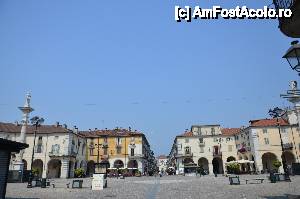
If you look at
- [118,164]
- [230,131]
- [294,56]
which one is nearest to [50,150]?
[118,164]

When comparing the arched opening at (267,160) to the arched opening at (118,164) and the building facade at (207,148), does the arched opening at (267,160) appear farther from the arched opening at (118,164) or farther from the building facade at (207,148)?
the arched opening at (118,164)

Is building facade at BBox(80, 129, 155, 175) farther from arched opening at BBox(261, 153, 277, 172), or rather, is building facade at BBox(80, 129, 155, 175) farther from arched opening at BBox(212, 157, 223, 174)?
arched opening at BBox(261, 153, 277, 172)

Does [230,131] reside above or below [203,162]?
above

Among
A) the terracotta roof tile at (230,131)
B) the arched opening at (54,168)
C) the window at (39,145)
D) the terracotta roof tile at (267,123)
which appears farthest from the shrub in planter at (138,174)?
the terracotta roof tile at (267,123)

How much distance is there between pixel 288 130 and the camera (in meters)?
54.3

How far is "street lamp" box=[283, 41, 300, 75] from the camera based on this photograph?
28.2 feet

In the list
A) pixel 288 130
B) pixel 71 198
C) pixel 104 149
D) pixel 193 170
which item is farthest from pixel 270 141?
pixel 71 198

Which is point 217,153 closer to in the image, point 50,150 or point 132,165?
point 132,165

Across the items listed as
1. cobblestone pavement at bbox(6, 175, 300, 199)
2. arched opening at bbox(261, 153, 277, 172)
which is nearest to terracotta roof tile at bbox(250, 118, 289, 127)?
arched opening at bbox(261, 153, 277, 172)

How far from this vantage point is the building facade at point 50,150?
187 feet

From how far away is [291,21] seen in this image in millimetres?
8539

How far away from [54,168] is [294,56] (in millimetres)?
58813

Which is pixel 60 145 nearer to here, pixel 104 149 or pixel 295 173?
pixel 104 149

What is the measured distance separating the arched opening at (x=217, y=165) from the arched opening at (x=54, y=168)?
122ft
